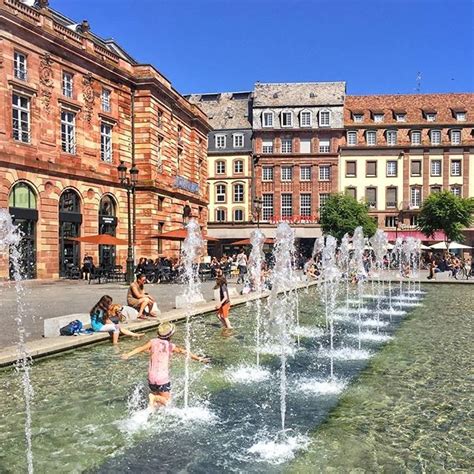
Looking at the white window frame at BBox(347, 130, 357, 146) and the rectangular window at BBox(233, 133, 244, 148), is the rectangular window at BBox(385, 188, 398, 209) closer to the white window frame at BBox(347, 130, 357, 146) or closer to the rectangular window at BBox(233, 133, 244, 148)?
the white window frame at BBox(347, 130, 357, 146)

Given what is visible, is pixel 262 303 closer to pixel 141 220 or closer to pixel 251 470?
pixel 251 470

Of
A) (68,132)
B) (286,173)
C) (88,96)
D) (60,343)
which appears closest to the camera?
(60,343)

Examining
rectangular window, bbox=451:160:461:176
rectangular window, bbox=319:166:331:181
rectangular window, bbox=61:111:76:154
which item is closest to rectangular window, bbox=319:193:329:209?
rectangular window, bbox=319:166:331:181

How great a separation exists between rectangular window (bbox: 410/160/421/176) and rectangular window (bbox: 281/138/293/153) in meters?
13.0

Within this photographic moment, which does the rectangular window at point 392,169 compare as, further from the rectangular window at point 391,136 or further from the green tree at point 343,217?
the green tree at point 343,217

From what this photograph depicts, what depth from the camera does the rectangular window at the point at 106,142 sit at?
105 feet

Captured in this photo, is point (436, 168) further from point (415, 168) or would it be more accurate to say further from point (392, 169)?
point (392, 169)

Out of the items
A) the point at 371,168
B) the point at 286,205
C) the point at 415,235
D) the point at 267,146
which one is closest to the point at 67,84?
the point at 267,146

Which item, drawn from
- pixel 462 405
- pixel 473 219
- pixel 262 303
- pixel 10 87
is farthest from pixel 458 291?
pixel 473 219

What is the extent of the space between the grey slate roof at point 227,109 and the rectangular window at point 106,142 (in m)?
28.3

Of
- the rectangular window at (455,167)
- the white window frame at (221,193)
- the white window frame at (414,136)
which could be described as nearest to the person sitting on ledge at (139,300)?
the white window frame at (221,193)

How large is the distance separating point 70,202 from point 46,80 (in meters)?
6.51

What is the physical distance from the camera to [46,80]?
27.3m

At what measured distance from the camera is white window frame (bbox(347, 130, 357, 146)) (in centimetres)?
5736
